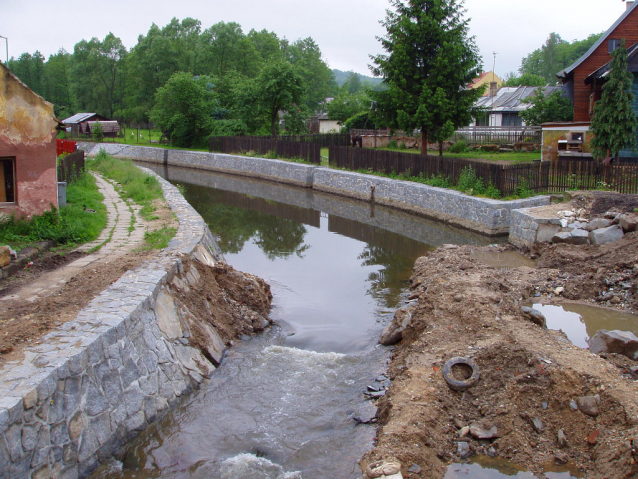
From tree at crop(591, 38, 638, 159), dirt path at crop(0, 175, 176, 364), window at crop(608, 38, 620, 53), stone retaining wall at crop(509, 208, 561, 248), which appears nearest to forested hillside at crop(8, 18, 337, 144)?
window at crop(608, 38, 620, 53)

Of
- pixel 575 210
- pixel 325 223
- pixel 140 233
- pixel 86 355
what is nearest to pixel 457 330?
pixel 86 355

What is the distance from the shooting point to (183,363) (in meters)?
8.14

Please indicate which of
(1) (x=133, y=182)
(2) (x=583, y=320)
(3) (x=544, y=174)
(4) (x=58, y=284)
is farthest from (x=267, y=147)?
(2) (x=583, y=320)

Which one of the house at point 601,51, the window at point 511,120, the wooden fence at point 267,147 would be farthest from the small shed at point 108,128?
the house at point 601,51

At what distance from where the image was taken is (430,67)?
25469mm

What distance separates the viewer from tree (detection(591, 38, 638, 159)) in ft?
69.8

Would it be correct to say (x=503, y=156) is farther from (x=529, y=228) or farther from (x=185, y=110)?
(x=185, y=110)

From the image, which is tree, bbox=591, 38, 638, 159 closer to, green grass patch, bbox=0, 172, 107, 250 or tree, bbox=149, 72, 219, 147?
green grass patch, bbox=0, 172, 107, 250

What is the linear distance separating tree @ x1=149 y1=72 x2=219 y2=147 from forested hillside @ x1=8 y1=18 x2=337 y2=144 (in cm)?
8

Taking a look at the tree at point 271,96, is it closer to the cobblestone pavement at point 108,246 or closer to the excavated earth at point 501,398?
the cobblestone pavement at point 108,246

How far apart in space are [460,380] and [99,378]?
427cm

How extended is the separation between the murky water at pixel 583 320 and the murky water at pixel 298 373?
2.94 meters

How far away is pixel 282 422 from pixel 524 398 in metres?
2.89

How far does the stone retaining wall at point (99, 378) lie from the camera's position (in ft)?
17.5
